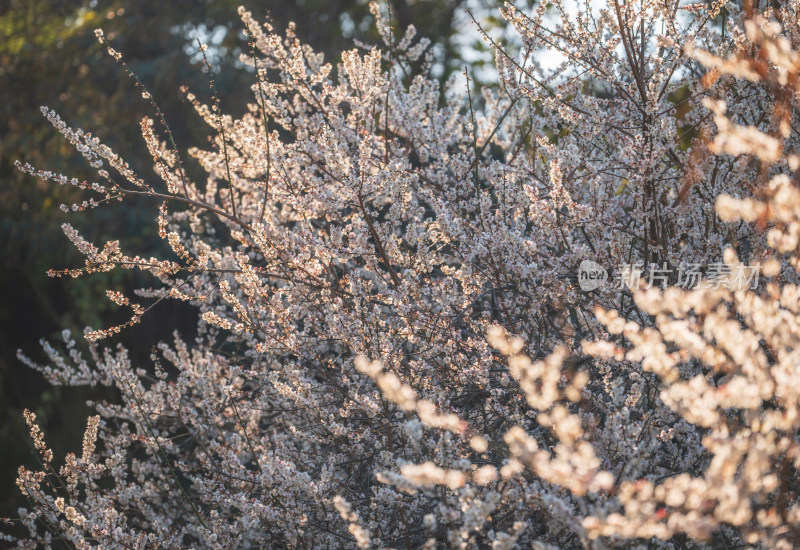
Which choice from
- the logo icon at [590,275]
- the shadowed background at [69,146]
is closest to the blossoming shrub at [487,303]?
the logo icon at [590,275]

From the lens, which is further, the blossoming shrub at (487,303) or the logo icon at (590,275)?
the logo icon at (590,275)

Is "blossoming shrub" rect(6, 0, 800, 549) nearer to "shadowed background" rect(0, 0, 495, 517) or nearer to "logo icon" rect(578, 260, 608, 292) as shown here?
"logo icon" rect(578, 260, 608, 292)

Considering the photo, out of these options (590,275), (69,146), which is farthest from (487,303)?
(69,146)

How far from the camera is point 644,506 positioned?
1.23 m

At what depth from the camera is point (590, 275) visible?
8.00 ft

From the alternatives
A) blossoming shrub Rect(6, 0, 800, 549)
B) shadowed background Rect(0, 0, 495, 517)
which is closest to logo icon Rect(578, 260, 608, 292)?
blossoming shrub Rect(6, 0, 800, 549)

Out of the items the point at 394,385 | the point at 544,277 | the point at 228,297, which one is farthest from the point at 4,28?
the point at 394,385

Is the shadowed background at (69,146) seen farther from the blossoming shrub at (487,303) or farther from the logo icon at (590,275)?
the logo icon at (590,275)

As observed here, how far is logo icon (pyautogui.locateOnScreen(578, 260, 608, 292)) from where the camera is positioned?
95.1 inches

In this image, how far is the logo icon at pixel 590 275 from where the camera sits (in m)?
2.42

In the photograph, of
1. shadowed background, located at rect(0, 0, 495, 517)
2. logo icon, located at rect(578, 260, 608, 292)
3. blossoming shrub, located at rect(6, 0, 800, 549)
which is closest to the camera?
blossoming shrub, located at rect(6, 0, 800, 549)

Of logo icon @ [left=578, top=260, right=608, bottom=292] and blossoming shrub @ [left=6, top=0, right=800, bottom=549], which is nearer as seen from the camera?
blossoming shrub @ [left=6, top=0, right=800, bottom=549]

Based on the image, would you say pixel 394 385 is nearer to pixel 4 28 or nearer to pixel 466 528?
pixel 466 528

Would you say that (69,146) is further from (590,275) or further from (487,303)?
(590,275)
